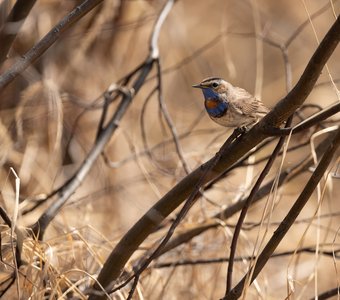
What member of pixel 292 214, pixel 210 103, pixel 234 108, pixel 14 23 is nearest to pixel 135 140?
pixel 210 103

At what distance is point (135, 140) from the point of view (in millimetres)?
4930

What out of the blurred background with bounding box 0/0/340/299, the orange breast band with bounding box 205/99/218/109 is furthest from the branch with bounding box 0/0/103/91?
the orange breast band with bounding box 205/99/218/109

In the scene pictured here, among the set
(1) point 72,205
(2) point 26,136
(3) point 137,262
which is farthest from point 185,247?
(2) point 26,136

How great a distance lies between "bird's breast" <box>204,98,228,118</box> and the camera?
9.00 ft

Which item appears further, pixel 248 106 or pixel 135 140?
pixel 135 140

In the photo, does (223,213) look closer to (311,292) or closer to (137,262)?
(137,262)

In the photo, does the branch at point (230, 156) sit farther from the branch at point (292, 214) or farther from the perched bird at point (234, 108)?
the perched bird at point (234, 108)

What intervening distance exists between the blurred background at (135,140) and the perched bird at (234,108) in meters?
0.40

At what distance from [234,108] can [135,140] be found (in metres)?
2.26

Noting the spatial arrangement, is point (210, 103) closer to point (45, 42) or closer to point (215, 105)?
point (215, 105)

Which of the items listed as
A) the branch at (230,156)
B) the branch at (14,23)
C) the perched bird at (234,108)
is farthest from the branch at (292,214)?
the branch at (14,23)

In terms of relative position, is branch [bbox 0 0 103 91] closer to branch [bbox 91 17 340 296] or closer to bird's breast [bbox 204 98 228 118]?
branch [bbox 91 17 340 296]

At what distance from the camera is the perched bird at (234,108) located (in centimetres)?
270

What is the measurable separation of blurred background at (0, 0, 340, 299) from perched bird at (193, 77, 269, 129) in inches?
15.7
